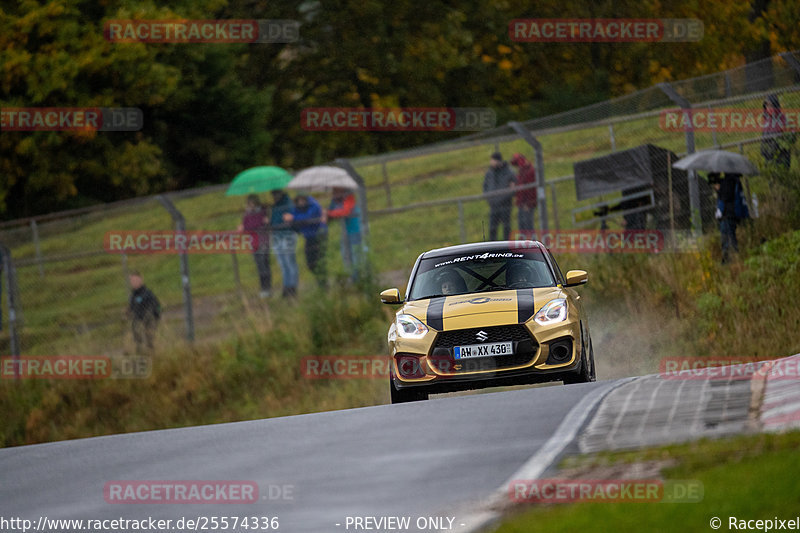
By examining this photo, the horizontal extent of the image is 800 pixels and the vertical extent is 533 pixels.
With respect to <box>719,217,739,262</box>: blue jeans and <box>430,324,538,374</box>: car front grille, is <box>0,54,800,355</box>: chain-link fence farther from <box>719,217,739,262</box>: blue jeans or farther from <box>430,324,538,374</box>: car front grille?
<box>430,324,538,374</box>: car front grille

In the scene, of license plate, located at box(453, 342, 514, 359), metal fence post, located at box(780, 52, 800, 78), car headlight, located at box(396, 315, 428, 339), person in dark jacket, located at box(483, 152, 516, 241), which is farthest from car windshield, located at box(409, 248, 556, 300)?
person in dark jacket, located at box(483, 152, 516, 241)

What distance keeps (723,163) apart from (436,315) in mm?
6702

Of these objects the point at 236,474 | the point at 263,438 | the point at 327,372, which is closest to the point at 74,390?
the point at 327,372

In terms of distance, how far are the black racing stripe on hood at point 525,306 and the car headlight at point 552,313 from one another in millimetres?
71

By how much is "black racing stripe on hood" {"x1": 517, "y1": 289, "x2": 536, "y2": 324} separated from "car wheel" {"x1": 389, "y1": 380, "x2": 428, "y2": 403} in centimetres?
115

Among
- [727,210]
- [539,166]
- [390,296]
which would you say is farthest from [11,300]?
[727,210]

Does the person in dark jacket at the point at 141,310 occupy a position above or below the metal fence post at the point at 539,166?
below

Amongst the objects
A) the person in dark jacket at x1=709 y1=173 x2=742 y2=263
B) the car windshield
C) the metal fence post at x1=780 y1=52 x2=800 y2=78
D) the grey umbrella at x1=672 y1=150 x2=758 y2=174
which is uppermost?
the metal fence post at x1=780 y1=52 x2=800 y2=78

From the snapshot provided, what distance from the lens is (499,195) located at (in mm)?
20234

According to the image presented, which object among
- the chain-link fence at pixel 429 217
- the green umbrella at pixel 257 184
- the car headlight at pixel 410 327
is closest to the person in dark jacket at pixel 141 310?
the chain-link fence at pixel 429 217

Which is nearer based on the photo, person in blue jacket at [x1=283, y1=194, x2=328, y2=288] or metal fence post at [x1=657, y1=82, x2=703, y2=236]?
metal fence post at [x1=657, y1=82, x2=703, y2=236]

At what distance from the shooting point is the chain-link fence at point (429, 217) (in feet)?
61.4

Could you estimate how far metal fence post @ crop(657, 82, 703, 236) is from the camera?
18.3m

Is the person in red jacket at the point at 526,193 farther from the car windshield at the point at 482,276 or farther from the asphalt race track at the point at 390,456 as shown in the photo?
the asphalt race track at the point at 390,456
